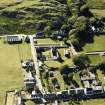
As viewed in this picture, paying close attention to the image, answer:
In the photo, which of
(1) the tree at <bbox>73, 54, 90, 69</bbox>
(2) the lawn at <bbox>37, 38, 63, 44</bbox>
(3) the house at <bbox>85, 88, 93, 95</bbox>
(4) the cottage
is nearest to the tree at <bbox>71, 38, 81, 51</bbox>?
(2) the lawn at <bbox>37, 38, 63, 44</bbox>

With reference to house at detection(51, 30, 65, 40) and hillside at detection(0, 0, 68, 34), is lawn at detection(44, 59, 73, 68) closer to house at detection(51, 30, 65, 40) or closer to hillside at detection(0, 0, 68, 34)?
house at detection(51, 30, 65, 40)

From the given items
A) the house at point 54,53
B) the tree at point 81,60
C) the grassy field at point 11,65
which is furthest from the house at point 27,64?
the tree at point 81,60

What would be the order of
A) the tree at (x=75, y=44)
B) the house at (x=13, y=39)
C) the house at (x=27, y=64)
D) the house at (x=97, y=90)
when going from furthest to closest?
the tree at (x=75, y=44) → the house at (x=13, y=39) → the house at (x=27, y=64) → the house at (x=97, y=90)

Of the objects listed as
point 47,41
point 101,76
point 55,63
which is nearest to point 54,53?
point 55,63

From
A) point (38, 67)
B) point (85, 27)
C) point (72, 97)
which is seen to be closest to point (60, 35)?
point (85, 27)

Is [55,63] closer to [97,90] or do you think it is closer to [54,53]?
[54,53]

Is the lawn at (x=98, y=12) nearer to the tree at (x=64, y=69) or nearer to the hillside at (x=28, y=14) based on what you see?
the hillside at (x=28, y=14)
